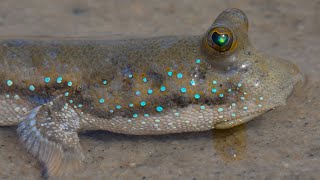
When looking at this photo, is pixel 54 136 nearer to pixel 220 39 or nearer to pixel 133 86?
pixel 133 86

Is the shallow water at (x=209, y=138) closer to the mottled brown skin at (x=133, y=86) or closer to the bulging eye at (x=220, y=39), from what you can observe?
the mottled brown skin at (x=133, y=86)

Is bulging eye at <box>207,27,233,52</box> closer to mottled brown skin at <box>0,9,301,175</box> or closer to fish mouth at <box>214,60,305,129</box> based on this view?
mottled brown skin at <box>0,9,301,175</box>

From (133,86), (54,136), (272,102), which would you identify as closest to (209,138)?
(272,102)

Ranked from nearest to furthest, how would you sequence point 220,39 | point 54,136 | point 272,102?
1. point 220,39
2. point 272,102
3. point 54,136

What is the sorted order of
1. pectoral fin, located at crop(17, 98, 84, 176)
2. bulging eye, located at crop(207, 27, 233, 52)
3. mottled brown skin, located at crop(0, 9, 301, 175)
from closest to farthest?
bulging eye, located at crop(207, 27, 233, 52), mottled brown skin, located at crop(0, 9, 301, 175), pectoral fin, located at crop(17, 98, 84, 176)

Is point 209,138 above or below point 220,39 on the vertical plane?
below

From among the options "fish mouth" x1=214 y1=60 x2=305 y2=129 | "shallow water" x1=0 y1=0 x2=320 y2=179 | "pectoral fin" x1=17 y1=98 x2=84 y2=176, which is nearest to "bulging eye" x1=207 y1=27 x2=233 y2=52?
"fish mouth" x1=214 y1=60 x2=305 y2=129
